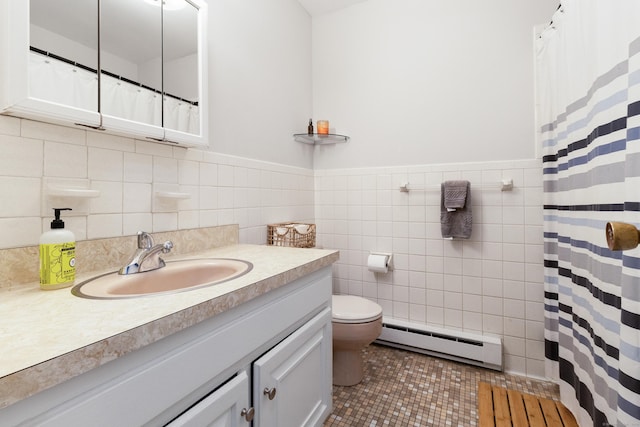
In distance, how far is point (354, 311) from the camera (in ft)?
5.55

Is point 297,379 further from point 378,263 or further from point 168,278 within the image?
point 378,263

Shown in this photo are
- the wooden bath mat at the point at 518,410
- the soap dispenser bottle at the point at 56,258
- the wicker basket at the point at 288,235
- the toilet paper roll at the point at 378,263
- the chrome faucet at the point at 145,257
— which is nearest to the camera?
the soap dispenser bottle at the point at 56,258

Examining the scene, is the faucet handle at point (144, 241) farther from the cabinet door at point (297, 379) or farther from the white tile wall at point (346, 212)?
the cabinet door at point (297, 379)

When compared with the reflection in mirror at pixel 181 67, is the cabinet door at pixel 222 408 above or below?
below

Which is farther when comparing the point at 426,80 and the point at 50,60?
the point at 426,80

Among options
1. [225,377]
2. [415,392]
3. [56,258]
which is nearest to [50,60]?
[56,258]

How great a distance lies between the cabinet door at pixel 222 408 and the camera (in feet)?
2.14

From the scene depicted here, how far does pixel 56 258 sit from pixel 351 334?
130 centimetres

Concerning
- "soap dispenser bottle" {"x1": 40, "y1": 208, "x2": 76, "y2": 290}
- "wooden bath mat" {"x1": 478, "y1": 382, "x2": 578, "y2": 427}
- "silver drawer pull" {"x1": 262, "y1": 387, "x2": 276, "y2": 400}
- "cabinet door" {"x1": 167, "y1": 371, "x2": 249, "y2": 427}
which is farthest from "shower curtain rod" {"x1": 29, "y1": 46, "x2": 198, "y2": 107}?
"wooden bath mat" {"x1": 478, "y1": 382, "x2": 578, "y2": 427}

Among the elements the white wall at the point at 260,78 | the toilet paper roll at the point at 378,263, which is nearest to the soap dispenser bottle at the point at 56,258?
the white wall at the point at 260,78

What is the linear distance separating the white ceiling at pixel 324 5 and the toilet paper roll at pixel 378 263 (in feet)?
6.14

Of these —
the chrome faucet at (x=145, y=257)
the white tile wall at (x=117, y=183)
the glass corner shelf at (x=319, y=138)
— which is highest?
the glass corner shelf at (x=319, y=138)

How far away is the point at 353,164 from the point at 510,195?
1.04m

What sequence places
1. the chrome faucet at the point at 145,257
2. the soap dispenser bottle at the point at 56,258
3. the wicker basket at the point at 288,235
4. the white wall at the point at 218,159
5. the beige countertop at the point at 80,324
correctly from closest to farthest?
the beige countertop at the point at 80,324 → the soap dispenser bottle at the point at 56,258 → the white wall at the point at 218,159 → the chrome faucet at the point at 145,257 → the wicker basket at the point at 288,235
